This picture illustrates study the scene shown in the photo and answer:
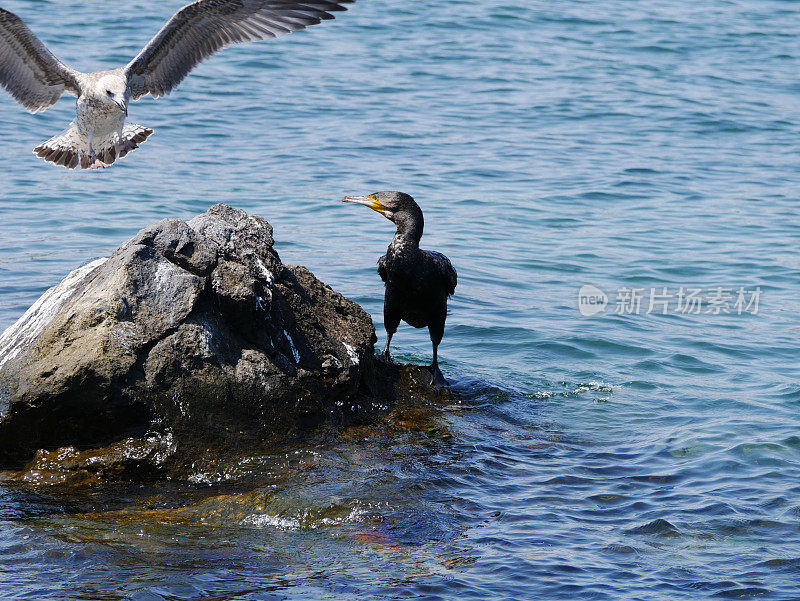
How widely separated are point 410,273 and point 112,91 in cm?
307

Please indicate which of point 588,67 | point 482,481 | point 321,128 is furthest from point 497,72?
point 482,481

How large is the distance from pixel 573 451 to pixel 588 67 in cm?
1447

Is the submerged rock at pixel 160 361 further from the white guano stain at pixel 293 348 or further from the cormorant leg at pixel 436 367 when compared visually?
the cormorant leg at pixel 436 367

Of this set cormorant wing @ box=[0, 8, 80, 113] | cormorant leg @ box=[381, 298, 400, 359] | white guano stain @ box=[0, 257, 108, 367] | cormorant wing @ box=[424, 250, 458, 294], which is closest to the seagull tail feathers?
cormorant wing @ box=[0, 8, 80, 113]

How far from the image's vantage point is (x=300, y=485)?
5.21 m

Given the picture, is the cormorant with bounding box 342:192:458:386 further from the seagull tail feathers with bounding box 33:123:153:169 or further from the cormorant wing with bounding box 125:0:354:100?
the seagull tail feathers with bounding box 33:123:153:169

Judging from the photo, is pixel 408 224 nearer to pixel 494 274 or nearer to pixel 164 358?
pixel 164 358

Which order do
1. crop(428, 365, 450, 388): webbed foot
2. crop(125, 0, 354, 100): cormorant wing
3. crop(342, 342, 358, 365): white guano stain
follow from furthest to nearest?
crop(125, 0, 354, 100): cormorant wing
crop(428, 365, 450, 388): webbed foot
crop(342, 342, 358, 365): white guano stain

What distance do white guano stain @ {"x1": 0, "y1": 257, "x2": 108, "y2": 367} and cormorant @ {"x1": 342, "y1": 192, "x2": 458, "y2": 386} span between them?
5.71ft

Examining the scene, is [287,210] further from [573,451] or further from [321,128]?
[573,451]

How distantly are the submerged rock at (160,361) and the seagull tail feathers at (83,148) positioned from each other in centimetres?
256

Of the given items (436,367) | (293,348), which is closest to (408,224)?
(436,367)

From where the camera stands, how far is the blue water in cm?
470

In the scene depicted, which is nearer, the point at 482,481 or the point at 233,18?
the point at 482,481
